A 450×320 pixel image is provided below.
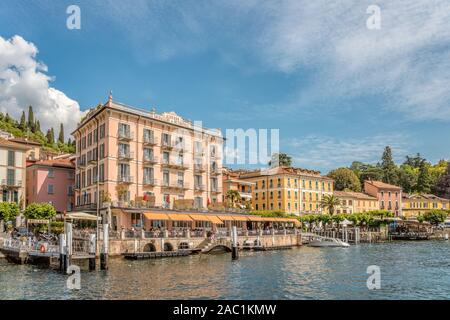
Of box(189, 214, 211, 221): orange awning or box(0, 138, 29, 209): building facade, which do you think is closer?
box(0, 138, 29, 209): building facade

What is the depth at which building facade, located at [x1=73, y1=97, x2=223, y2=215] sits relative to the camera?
56.4 meters

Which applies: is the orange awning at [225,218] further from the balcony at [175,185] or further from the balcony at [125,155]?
the balcony at [125,155]

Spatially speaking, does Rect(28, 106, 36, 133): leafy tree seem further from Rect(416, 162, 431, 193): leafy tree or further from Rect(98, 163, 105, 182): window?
Rect(416, 162, 431, 193): leafy tree

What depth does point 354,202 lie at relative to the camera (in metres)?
105

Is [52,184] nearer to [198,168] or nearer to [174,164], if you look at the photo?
[174,164]

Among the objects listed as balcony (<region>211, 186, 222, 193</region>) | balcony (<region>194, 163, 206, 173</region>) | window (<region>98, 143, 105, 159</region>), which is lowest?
balcony (<region>211, 186, 222, 193</region>)

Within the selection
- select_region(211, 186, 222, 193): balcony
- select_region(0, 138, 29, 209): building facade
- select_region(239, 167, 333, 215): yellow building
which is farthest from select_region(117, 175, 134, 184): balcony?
select_region(239, 167, 333, 215): yellow building

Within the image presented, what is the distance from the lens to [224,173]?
264 ft

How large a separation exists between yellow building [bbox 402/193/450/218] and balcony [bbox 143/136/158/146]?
82.6 metres

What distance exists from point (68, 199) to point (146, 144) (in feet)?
49.8

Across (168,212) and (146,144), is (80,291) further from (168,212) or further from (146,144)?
(146,144)

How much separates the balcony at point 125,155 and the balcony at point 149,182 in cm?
354

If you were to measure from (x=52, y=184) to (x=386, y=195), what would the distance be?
8247 cm

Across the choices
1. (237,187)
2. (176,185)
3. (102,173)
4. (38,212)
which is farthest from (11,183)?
(237,187)
